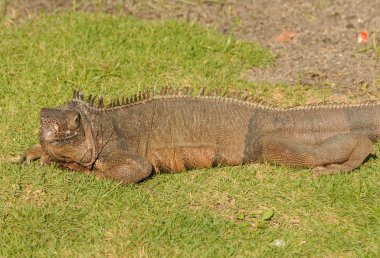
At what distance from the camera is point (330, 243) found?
18.0ft

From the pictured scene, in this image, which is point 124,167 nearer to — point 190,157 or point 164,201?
point 164,201

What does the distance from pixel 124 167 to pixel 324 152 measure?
1884 mm

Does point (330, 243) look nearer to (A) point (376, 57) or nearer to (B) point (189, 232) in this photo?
(B) point (189, 232)

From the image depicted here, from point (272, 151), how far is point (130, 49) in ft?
9.27

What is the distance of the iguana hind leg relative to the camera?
6.34m

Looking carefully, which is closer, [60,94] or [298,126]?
[298,126]

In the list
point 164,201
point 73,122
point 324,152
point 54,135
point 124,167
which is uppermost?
point 73,122

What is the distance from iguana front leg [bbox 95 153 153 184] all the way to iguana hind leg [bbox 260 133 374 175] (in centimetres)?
118

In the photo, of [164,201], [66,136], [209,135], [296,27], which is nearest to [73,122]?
[66,136]

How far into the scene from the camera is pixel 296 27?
9.16 meters

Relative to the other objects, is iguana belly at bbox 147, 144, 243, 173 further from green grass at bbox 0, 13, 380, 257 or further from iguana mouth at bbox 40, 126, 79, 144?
iguana mouth at bbox 40, 126, 79, 144

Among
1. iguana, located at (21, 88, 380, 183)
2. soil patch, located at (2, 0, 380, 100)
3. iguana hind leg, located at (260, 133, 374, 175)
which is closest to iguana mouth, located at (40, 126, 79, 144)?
iguana, located at (21, 88, 380, 183)

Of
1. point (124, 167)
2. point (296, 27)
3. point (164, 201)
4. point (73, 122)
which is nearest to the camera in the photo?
point (164, 201)

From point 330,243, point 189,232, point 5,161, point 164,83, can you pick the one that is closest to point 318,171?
point 330,243
